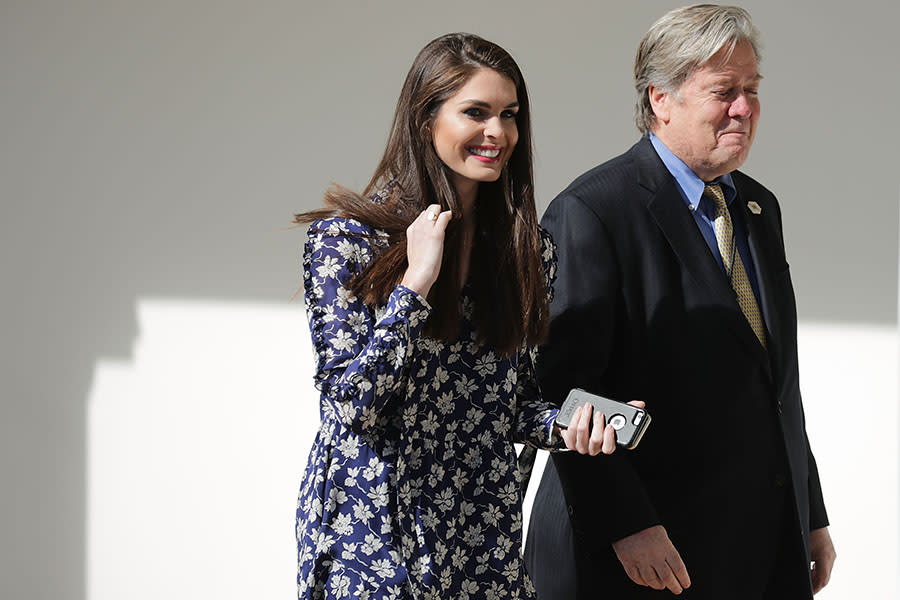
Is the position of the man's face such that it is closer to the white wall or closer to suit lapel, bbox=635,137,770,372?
suit lapel, bbox=635,137,770,372

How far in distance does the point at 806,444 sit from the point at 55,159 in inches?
132

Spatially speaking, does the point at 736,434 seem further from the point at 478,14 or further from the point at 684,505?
the point at 478,14

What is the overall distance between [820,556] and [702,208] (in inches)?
35.5

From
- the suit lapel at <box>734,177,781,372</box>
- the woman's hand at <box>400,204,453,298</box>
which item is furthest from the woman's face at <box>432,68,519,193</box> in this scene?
A: the suit lapel at <box>734,177,781,372</box>

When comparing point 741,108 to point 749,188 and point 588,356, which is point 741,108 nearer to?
point 749,188

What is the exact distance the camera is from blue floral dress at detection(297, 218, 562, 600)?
1.78 metres

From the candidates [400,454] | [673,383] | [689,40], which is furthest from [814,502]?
[400,454]

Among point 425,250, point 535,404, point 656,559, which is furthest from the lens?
point 656,559

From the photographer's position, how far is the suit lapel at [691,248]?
232 centimetres

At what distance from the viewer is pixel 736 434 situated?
233 cm

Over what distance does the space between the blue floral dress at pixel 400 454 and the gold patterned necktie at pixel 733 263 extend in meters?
0.63

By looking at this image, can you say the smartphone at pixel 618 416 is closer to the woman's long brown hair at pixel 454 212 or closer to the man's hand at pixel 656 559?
the woman's long brown hair at pixel 454 212

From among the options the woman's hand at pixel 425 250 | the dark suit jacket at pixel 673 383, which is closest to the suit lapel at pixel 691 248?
the dark suit jacket at pixel 673 383

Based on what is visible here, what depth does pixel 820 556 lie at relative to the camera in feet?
8.65
